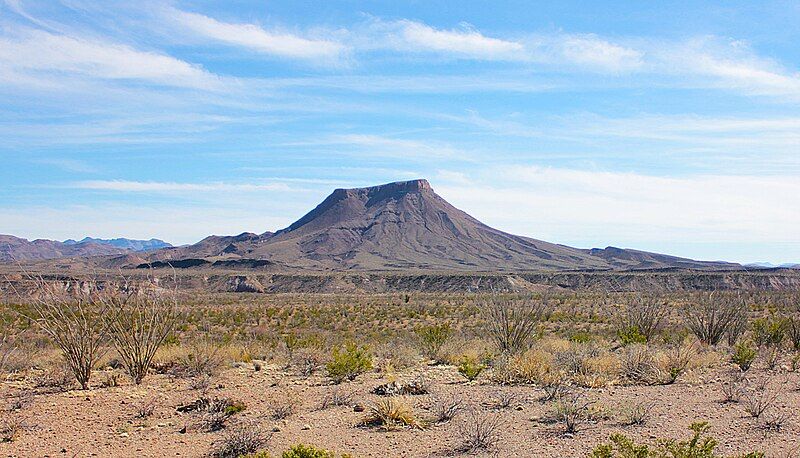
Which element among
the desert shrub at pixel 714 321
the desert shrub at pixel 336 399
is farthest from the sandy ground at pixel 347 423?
the desert shrub at pixel 714 321

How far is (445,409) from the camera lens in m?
10.1

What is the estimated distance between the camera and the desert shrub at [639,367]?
13250 millimetres

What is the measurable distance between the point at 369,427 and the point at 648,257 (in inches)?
6931

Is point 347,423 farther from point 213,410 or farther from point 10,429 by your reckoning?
point 10,429

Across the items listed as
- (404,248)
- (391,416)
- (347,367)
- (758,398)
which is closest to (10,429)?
(391,416)

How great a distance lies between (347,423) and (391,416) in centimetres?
72

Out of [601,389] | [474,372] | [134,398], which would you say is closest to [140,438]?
[134,398]

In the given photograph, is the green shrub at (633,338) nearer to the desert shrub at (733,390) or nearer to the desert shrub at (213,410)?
the desert shrub at (733,390)

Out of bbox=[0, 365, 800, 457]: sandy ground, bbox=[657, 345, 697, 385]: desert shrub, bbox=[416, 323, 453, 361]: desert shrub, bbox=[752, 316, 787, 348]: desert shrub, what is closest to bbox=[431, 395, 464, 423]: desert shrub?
bbox=[0, 365, 800, 457]: sandy ground

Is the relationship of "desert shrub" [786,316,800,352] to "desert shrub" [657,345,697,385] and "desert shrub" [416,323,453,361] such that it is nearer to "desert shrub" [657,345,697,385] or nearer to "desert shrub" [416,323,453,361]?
"desert shrub" [657,345,697,385]

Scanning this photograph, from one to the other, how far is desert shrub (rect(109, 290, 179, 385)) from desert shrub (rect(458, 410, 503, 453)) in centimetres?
747

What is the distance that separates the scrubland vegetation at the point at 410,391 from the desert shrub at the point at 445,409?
0.10 ft

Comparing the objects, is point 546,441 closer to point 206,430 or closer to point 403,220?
point 206,430

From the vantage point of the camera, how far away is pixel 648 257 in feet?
561
